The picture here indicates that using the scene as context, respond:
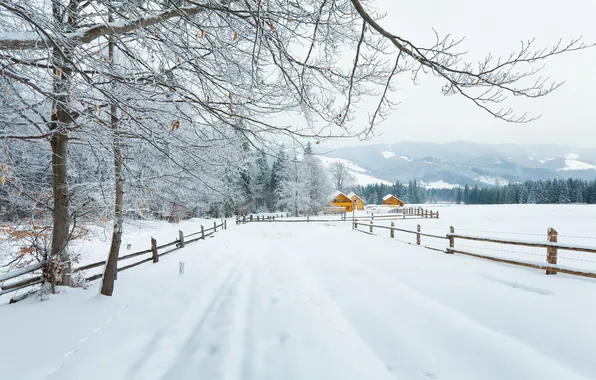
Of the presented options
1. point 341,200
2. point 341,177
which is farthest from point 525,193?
point 341,200

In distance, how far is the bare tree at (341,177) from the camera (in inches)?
2783

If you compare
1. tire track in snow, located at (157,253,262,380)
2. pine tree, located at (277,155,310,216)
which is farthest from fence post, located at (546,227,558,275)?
pine tree, located at (277,155,310,216)

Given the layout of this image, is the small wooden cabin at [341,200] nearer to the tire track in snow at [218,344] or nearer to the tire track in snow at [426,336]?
the tire track in snow at [426,336]

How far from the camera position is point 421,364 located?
11.5ft

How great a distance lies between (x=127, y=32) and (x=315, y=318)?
200 inches

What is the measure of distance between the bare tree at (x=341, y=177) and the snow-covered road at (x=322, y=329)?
2504 inches

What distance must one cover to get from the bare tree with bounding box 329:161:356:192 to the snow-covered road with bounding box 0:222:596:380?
63598 millimetres

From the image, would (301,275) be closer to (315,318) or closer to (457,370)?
(315,318)

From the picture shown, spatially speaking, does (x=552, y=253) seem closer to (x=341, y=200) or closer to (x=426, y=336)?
(x=426, y=336)

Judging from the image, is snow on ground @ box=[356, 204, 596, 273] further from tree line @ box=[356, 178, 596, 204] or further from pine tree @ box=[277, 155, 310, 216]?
tree line @ box=[356, 178, 596, 204]

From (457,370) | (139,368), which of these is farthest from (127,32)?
(457,370)

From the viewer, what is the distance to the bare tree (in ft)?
232

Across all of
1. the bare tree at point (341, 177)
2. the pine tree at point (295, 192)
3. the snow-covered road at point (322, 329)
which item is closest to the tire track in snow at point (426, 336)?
the snow-covered road at point (322, 329)

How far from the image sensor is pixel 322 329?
448 cm
